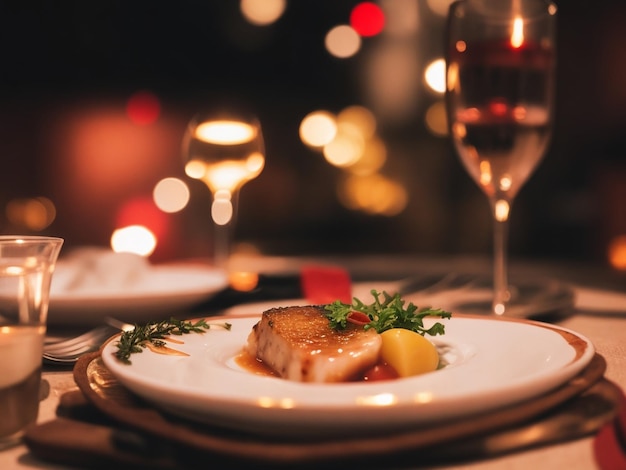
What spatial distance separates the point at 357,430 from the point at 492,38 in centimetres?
106

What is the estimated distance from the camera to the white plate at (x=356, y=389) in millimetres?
537

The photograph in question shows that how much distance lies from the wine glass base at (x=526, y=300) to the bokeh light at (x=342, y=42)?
7727 mm

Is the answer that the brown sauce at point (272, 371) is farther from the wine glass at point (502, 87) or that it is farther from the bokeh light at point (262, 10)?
the bokeh light at point (262, 10)

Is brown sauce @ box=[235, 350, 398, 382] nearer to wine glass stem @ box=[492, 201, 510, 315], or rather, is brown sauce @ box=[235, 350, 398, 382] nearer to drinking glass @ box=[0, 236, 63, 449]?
drinking glass @ box=[0, 236, 63, 449]

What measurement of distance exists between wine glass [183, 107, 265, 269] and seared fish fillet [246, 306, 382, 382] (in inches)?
46.8

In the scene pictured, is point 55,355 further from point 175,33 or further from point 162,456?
point 175,33

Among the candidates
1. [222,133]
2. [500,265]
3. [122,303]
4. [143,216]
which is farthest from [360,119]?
[122,303]

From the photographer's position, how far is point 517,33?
1.37 meters

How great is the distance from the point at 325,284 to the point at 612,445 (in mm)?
939

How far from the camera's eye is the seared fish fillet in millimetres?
776

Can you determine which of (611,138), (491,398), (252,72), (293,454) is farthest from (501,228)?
(252,72)

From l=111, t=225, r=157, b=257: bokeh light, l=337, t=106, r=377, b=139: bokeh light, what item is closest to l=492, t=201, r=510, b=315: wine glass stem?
l=111, t=225, r=157, b=257: bokeh light

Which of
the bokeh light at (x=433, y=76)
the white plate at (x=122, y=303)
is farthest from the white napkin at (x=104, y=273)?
the bokeh light at (x=433, y=76)

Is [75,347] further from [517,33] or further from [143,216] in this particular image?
[143,216]
